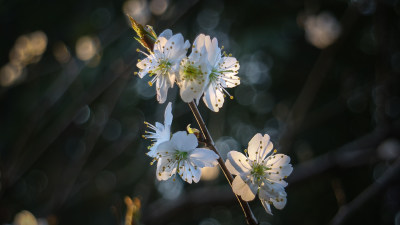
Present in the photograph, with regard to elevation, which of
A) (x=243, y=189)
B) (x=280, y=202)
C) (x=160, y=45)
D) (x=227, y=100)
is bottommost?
(x=227, y=100)

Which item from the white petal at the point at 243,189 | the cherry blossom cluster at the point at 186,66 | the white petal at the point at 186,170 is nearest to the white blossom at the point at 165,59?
the cherry blossom cluster at the point at 186,66

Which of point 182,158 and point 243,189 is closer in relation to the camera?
point 243,189

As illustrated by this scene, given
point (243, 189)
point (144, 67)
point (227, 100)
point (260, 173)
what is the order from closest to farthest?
point (243, 189)
point (260, 173)
point (144, 67)
point (227, 100)

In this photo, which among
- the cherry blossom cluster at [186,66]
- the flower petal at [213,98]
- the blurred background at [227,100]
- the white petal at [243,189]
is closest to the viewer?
the white petal at [243,189]

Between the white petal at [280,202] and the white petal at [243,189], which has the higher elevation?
the white petal at [243,189]

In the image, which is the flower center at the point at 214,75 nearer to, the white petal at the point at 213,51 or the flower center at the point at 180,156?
the white petal at the point at 213,51

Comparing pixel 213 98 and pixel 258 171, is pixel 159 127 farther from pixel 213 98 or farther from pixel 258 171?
pixel 258 171

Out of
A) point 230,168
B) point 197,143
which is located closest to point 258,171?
point 230,168

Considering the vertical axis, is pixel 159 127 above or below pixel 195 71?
below
